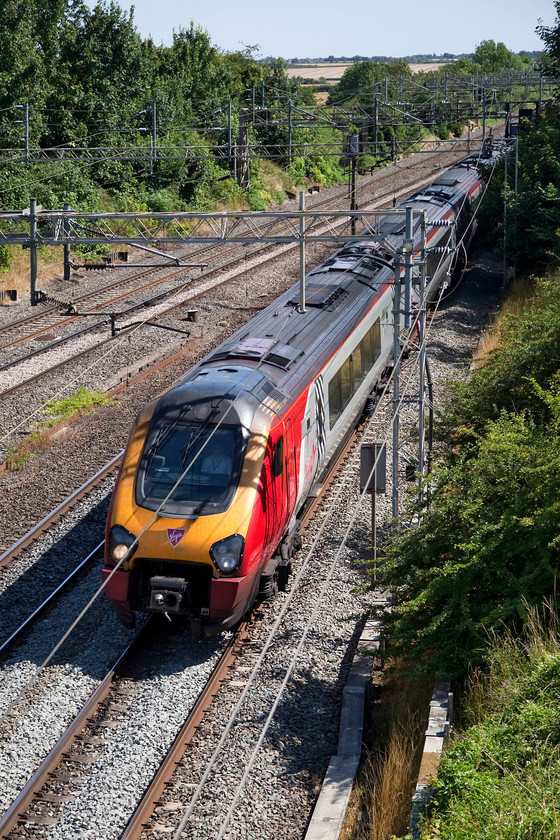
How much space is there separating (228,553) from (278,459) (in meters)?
1.58

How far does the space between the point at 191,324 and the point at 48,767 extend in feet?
56.2

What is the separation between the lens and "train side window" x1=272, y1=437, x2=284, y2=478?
11.2 metres

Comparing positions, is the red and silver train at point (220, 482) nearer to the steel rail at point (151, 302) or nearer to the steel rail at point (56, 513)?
the steel rail at point (56, 513)

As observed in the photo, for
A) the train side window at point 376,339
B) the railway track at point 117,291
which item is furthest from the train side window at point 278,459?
the railway track at point 117,291

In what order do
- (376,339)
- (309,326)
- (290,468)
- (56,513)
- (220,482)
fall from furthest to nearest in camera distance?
(376,339) < (309,326) < (56,513) < (290,468) < (220,482)

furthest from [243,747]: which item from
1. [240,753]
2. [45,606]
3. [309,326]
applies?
[309,326]

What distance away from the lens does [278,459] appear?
445 inches

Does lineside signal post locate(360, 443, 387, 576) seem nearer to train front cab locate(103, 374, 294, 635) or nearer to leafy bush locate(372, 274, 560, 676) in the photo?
leafy bush locate(372, 274, 560, 676)

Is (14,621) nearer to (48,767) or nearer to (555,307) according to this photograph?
(48,767)

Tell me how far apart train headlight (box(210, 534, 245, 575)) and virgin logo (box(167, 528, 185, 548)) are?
393 mm

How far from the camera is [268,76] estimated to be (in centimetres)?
5984

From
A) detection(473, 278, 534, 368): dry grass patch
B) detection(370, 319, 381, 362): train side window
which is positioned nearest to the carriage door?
detection(370, 319, 381, 362): train side window

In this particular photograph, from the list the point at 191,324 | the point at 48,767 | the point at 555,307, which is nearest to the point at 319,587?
the point at 48,767

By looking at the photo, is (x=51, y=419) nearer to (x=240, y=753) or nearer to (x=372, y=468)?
(x=372, y=468)
